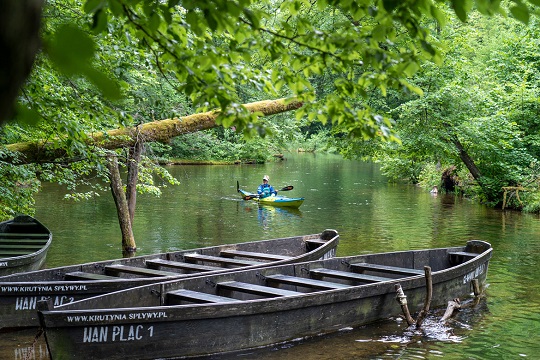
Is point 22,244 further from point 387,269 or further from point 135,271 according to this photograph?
point 387,269

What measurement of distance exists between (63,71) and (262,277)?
869 cm

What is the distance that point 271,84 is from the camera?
14.2 feet

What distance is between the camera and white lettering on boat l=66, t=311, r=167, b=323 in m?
6.83

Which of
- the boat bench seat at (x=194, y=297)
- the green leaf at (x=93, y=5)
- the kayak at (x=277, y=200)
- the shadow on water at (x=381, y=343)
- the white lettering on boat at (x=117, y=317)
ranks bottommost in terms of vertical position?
the shadow on water at (x=381, y=343)

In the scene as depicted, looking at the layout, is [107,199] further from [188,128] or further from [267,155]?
[267,155]

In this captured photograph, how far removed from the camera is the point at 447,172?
3122 cm

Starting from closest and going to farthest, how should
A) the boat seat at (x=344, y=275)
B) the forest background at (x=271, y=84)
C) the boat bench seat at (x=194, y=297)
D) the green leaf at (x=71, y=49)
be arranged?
the green leaf at (x=71, y=49), the forest background at (x=271, y=84), the boat bench seat at (x=194, y=297), the boat seat at (x=344, y=275)

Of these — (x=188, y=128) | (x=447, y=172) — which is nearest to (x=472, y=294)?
(x=188, y=128)

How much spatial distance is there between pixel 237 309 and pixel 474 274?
16.8 feet

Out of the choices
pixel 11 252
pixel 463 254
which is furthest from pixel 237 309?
pixel 463 254

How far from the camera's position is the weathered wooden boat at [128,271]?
27.7 feet

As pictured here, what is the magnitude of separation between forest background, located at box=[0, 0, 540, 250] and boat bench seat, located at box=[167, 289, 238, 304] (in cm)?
194

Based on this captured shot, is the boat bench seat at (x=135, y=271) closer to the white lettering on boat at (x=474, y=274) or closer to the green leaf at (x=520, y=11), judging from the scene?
the white lettering on boat at (x=474, y=274)

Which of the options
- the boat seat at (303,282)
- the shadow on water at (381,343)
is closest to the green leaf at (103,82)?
the shadow on water at (381,343)
